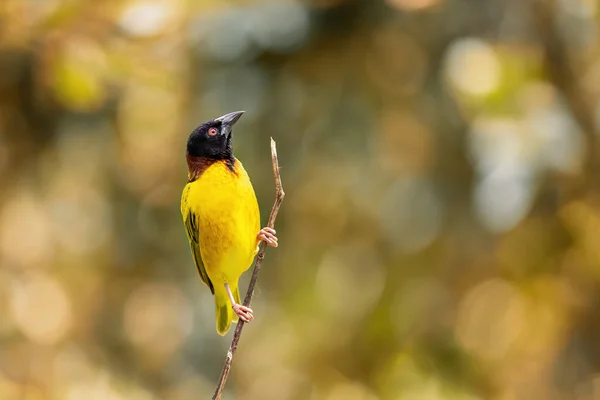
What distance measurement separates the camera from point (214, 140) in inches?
59.6

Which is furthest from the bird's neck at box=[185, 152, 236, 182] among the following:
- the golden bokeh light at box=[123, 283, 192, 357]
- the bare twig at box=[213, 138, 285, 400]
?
the golden bokeh light at box=[123, 283, 192, 357]

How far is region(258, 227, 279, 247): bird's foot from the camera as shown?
137cm

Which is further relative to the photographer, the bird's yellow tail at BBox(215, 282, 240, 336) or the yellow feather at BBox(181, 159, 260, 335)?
the bird's yellow tail at BBox(215, 282, 240, 336)

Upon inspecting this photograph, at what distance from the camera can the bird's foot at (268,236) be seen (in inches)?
53.9

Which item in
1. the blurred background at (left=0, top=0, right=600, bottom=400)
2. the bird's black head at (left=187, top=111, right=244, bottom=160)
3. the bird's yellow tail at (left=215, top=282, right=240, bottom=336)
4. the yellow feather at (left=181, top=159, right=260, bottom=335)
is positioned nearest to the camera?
the yellow feather at (left=181, top=159, right=260, bottom=335)

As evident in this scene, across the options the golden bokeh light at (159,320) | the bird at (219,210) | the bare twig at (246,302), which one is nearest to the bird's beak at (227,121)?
the bird at (219,210)

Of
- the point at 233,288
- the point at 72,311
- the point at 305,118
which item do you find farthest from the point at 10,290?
the point at 233,288

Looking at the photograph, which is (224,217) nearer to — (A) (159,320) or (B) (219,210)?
(B) (219,210)

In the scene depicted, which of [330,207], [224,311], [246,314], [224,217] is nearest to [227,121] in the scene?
[224,217]

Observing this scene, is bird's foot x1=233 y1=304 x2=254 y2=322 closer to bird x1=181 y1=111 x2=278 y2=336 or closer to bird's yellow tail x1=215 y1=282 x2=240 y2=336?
bird x1=181 y1=111 x2=278 y2=336

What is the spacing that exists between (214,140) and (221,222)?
15cm

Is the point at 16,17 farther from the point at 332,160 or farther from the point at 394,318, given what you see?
the point at 394,318

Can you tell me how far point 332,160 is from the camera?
328 inches

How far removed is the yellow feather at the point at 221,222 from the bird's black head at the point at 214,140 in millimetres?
23
